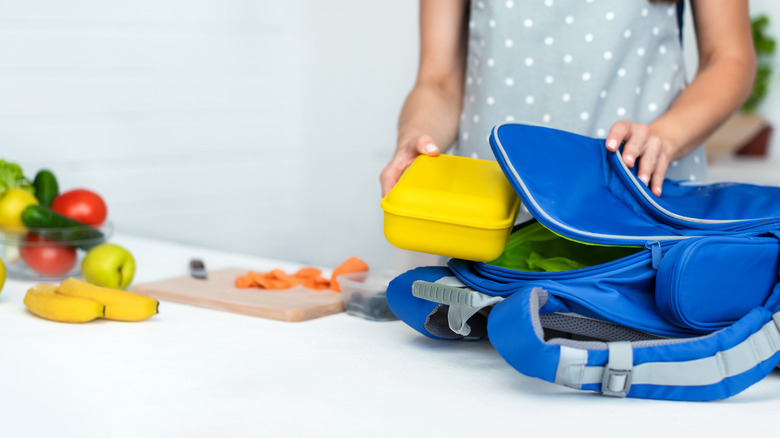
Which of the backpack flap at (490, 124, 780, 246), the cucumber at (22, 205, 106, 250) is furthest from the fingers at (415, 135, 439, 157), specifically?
the cucumber at (22, 205, 106, 250)

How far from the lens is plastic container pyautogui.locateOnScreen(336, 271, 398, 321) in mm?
913

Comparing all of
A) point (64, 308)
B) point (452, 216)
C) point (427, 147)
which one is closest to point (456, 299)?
point (452, 216)

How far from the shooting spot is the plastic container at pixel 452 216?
2.19 feet

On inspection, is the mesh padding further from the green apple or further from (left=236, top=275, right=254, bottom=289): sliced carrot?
the green apple

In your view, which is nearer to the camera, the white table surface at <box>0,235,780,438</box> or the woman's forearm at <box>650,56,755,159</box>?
the white table surface at <box>0,235,780,438</box>

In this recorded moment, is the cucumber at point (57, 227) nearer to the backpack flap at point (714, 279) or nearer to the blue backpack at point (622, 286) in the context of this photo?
the blue backpack at point (622, 286)

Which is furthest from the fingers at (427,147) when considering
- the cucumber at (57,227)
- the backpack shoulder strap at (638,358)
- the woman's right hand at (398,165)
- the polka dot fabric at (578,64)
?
the cucumber at (57,227)

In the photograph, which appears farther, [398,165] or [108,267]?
[108,267]

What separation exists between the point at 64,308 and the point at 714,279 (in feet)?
2.26

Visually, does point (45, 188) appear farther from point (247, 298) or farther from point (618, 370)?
point (618, 370)

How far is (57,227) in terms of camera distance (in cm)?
115

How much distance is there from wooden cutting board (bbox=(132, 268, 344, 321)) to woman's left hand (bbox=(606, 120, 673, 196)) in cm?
39

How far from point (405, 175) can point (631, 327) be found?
25 cm

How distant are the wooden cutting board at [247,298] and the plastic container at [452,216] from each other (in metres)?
0.26
